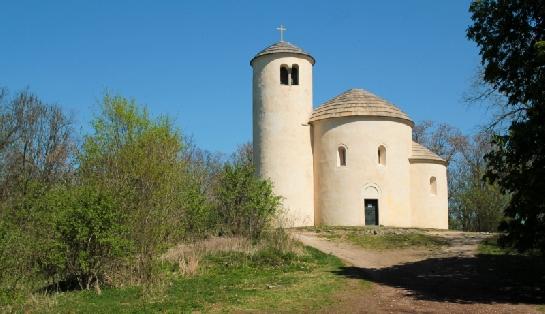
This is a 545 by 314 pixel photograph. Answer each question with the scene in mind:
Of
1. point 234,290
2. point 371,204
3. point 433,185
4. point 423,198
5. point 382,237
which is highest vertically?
point 433,185

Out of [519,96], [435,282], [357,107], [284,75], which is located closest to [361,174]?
[357,107]

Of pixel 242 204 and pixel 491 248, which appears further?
pixel 242 204

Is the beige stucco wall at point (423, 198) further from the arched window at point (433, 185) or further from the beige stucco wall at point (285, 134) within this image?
the beige stucco wall at point (285, 134)

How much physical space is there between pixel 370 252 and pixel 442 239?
187 inches

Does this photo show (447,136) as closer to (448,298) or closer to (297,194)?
(297,194)

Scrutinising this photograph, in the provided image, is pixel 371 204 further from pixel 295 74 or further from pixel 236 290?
pixel 236 290

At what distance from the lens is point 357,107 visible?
107 feet

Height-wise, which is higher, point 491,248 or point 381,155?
point 381,155

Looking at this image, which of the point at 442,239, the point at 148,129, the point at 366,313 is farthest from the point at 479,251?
the point at 148,129

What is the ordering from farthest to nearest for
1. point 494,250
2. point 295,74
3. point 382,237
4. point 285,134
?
1. point 295,74
2. point 285,134
3. point 382,237
4. point 494,250

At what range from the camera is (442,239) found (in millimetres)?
25438

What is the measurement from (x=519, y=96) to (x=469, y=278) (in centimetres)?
561

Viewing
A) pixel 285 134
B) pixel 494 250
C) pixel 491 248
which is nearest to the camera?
pixel 494 250

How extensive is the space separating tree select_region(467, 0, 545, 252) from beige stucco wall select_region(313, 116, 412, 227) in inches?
678
